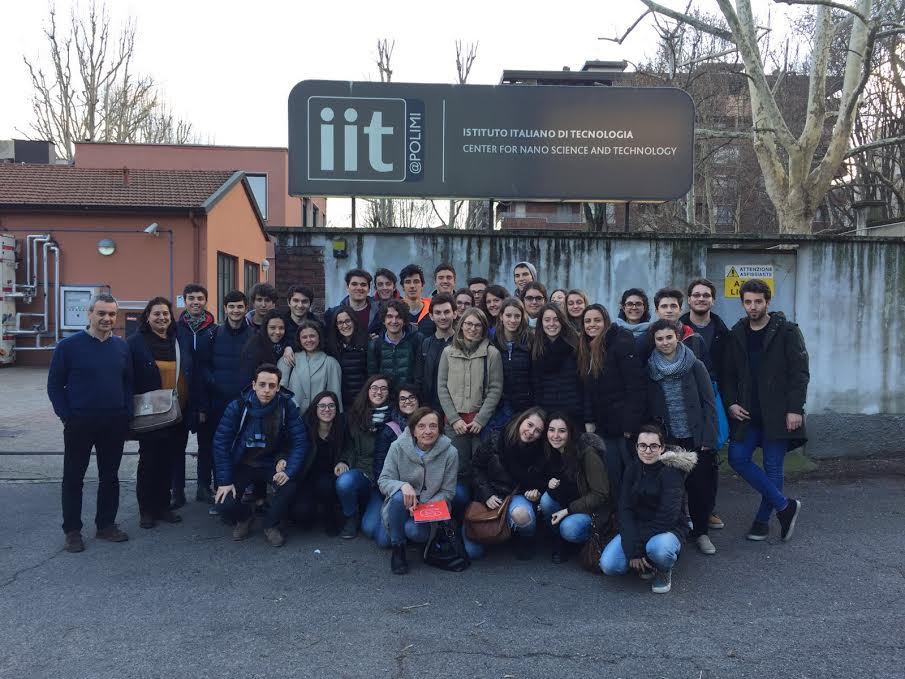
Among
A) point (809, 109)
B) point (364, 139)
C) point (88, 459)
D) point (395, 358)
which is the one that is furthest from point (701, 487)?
point (809, 109)

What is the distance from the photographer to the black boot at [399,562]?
186 inches

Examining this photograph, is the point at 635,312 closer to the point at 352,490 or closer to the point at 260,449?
the point at 352,490

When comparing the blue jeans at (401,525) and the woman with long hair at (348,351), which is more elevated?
the woman with long hair at (348,351)

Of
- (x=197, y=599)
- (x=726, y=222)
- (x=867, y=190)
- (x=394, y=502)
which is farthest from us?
(x=726, y=222)

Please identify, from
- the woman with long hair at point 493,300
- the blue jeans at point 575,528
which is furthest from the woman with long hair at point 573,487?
the woman with long hair at point 493,300

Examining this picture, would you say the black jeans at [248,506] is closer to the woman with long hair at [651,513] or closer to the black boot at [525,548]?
the black boot at [525,548]

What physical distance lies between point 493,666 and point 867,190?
25.6m

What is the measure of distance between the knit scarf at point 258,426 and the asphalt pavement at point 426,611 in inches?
29.0

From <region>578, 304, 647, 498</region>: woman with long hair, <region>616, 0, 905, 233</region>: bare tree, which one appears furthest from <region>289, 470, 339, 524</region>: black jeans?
<region>616, 0, 905, 233</region>: bare tree

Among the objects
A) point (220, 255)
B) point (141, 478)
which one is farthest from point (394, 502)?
point (220, 255)

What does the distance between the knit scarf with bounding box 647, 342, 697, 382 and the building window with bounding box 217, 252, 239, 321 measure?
15171 millimetres

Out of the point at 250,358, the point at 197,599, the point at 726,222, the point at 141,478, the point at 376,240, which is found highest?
the point at 726,222

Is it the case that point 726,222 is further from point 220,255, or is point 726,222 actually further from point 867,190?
point 220,255

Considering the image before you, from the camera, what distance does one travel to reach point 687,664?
3.50m
